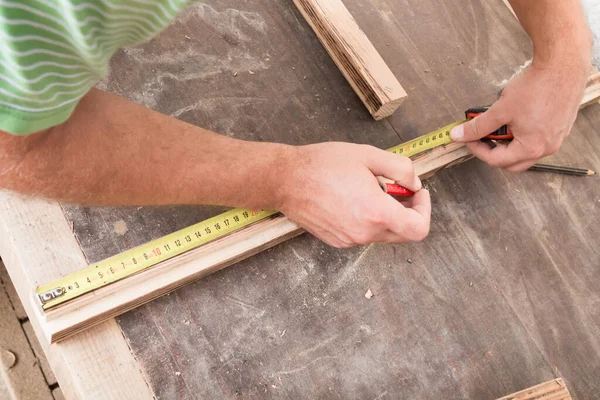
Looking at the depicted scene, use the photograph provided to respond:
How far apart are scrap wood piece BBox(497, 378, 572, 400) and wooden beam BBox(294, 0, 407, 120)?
120 cm

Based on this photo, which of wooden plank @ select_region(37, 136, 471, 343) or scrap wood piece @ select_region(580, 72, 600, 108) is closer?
wooden plank @ select_region(37, 136, 471, 343)

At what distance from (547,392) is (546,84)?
1.13 metres

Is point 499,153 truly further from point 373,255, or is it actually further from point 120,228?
point 120,228

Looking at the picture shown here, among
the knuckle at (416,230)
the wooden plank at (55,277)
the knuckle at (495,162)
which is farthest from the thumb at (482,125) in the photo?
the wooden plank at (55,277)

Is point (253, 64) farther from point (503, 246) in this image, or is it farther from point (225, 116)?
point (503, 246)

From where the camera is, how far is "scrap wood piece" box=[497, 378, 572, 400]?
5.58ft

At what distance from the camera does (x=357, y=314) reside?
1764 mm

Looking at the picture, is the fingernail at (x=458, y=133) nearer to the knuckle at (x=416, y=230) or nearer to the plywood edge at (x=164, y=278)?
the knuckle at (x=416, y=230)

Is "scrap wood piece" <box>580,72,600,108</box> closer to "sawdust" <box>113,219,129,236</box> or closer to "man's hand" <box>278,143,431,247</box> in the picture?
"man's hand" <box>278,143,431,247</box>

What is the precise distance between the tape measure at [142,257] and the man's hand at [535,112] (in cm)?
92

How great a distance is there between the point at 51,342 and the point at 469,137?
1685 mm

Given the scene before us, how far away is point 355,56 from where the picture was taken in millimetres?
1963

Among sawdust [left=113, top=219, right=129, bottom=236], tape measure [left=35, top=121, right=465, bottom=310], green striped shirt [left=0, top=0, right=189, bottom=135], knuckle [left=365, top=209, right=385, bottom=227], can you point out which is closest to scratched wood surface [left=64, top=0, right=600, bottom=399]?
sawdust [left=113, top=219, right=129, bottom=236]

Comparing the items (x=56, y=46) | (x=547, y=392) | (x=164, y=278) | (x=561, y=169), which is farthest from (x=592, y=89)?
(x=56, y=46)
